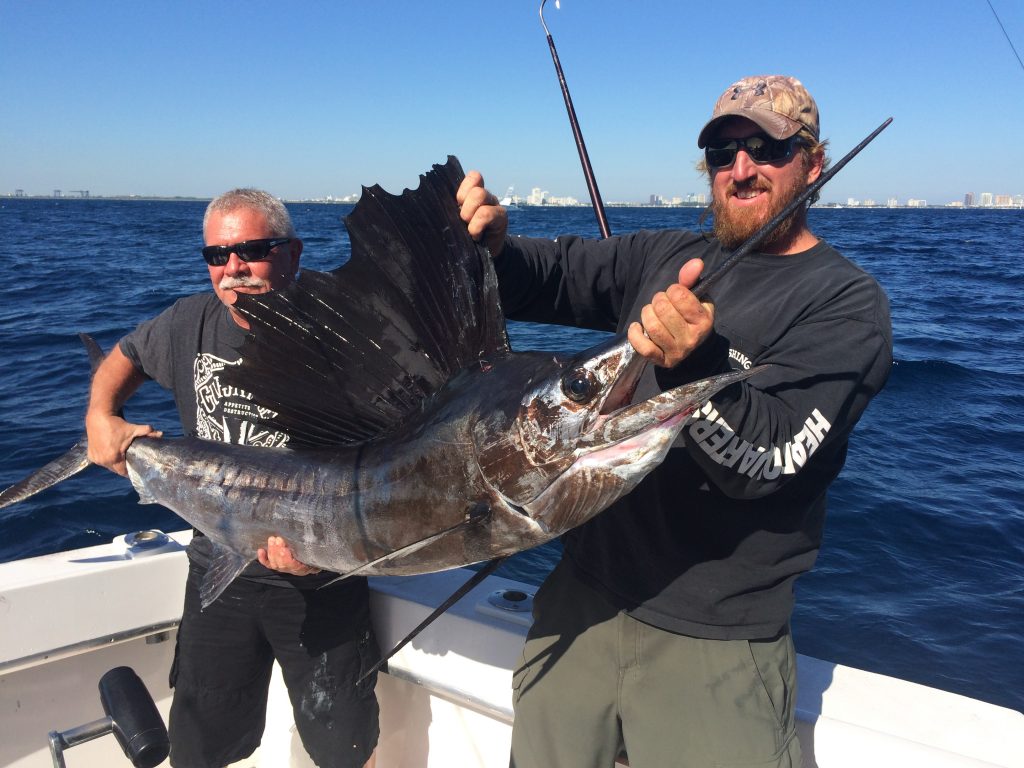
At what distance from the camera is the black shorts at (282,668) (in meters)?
2.19

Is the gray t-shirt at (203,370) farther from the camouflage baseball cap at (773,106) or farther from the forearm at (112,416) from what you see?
the camouflage baseball cap at (773,106)

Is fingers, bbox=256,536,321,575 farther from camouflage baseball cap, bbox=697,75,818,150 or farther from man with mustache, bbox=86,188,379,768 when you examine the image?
camouflage baseball cap, bbox=697,75,818,150

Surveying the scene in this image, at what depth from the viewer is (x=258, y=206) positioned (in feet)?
7.57

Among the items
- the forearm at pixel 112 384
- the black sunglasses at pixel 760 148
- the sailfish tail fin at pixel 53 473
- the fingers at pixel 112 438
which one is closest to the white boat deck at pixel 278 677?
the sailfish tail fin at pixel 53 473

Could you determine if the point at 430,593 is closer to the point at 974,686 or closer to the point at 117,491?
the point at 974,686

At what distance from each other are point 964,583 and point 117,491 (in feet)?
19.6

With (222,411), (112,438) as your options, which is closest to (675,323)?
(222,411)

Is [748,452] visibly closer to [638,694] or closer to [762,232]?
[762,232]

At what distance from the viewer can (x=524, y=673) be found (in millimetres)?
1872

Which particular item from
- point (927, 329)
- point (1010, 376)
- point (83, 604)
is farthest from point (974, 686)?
point (927, 329)

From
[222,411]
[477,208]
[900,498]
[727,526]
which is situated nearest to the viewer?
[727,526]

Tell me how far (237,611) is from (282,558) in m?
0.53

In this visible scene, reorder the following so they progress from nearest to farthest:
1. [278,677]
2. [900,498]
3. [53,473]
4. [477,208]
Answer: [477,208] < [53,473] < [278,677] < [900,498]

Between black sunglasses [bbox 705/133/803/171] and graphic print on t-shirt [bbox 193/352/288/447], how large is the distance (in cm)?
142
